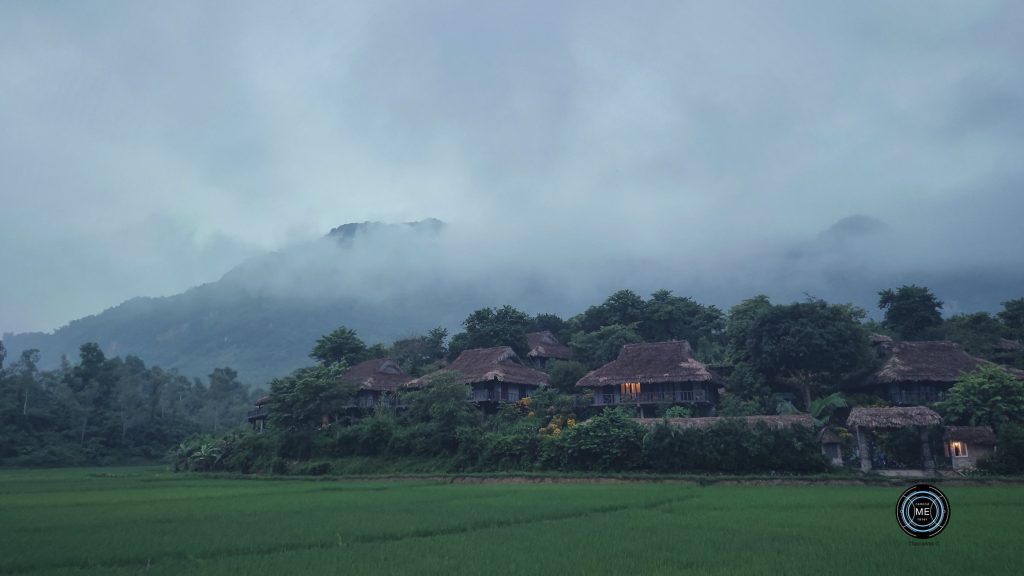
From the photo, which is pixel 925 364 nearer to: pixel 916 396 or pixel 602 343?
pixel 916 396

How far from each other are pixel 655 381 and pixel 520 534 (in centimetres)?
2425

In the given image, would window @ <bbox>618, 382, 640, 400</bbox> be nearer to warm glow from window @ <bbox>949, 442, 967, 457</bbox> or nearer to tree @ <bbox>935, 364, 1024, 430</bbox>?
tree @ <bbox>935, 364, 1024, 430</bbox>

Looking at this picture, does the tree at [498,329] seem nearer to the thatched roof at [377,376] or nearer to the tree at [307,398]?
the thatched roof at [377,376]

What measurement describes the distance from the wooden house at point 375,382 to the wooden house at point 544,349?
380 inches

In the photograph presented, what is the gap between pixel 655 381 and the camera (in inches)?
1411

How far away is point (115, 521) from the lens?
15531 millimetres

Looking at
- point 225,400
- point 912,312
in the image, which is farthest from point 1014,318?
point 225,400

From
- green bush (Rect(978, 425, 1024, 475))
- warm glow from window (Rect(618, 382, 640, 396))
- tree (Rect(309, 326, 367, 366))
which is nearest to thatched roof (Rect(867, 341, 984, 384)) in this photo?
green bush (Rect(978, 425, 1024, 475))

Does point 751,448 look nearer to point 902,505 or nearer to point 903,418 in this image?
point 903,418

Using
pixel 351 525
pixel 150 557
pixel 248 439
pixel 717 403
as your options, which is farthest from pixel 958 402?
pixel 248 439

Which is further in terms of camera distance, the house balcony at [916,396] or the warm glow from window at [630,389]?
the warm glow from window at [630,389]

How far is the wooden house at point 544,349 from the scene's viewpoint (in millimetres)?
48938

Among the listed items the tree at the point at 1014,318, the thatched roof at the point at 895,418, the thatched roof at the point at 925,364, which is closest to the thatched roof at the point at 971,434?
the thatched roof at the point at 895,418

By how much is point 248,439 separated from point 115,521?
24460mm
